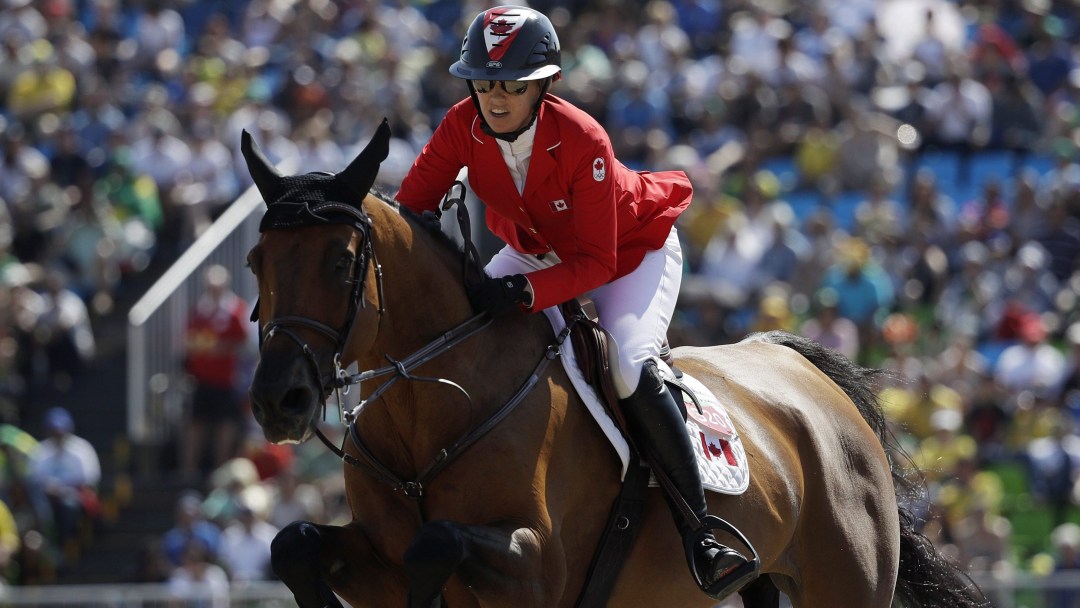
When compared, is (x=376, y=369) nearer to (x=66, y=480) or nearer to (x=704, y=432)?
(x=704, y=432)

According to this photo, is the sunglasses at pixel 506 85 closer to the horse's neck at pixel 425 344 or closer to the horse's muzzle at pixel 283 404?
the horse's neck at pixel 425 344

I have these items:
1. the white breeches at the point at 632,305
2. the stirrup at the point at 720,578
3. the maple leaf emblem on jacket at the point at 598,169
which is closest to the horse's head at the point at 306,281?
the maple leaf emblem on jacket at the point at 598,169

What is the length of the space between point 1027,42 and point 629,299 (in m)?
14.3

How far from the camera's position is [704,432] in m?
6.84

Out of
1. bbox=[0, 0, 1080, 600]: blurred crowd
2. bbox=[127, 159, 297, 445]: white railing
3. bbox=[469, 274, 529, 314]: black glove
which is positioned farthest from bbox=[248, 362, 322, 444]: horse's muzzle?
bbox=[127, 159, 297, 445]: white railing

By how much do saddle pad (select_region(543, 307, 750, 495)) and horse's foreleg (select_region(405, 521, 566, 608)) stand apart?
0.69 m

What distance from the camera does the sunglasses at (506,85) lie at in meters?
6.11

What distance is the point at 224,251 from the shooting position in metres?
16.4

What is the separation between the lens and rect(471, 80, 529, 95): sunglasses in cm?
611

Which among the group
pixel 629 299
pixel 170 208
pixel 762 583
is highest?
pixel 629 299

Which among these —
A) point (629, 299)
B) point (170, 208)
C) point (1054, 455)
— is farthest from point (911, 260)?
point (629, 299)

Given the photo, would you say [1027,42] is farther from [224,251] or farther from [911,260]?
[224,251]

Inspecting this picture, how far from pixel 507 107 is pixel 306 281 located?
3.53 feet

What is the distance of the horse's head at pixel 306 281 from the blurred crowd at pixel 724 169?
8011 millimetres
